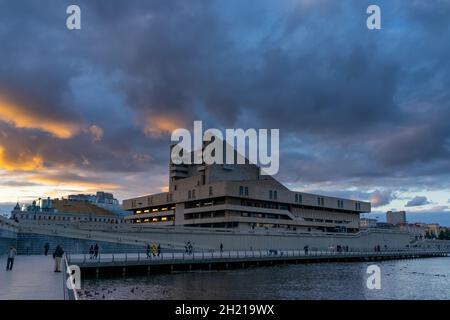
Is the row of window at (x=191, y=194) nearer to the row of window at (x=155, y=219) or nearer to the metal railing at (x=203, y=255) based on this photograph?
the row of window at (x=155, y=219)

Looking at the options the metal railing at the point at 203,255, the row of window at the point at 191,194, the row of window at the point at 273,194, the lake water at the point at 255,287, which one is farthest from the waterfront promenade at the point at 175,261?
the row of window at the point at 191,194

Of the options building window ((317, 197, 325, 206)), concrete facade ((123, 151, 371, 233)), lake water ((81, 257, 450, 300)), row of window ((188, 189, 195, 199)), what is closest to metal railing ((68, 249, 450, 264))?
lake water ((81, 257, 450, 300))

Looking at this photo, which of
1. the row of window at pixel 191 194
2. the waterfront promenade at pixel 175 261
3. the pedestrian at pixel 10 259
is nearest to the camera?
the pedestrian at pixel 10 259

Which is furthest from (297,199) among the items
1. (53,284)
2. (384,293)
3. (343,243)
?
(53,284)

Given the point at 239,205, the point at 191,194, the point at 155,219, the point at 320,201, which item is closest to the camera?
the point at 239,205

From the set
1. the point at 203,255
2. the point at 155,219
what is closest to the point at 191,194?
the point at 155,219

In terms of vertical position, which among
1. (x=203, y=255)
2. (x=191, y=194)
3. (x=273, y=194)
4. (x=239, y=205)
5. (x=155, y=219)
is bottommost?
(x=203, y=255)

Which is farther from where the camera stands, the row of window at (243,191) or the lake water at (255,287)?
the row of window at (243,191)

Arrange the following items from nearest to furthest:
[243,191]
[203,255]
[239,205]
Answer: [203,255] < [239,205] < [243,191]

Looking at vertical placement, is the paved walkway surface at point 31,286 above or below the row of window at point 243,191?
below

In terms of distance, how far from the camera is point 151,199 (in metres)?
155

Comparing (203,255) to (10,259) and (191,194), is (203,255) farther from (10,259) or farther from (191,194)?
(191,194)

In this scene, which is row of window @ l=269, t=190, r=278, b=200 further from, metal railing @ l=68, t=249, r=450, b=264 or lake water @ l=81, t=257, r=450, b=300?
lake water @ l=81, t=257, r=450, b=300
